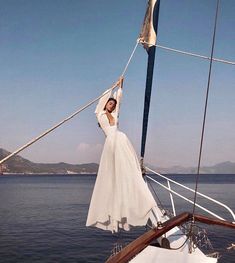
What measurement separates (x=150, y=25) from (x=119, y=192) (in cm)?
579

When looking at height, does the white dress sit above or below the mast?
below

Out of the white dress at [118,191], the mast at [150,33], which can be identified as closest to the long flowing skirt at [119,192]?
the white dress at [118,191]

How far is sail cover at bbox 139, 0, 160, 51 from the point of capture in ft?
33.1

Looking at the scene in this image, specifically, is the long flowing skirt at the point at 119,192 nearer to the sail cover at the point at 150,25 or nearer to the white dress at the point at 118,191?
the white dress at the point at 118,191

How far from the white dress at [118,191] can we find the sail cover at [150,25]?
408 cm

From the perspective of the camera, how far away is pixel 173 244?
30.0 ft

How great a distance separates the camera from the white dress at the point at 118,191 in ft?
20.5

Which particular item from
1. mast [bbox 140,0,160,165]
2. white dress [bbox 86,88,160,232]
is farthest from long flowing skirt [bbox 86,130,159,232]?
mast [bbox 140,0,160,165]

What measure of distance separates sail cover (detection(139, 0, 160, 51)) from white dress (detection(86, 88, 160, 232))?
13.4ft

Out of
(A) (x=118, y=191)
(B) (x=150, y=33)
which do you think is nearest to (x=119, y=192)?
(A) (x=118, y=191)

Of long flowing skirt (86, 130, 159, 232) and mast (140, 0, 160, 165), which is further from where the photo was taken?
mast (140, 0, 160, 165)

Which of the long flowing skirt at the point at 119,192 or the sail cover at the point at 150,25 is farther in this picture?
the sail cover at the point at 150,25

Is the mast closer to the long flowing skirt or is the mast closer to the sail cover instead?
the sail cover

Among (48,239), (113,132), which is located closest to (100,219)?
(113,132)
